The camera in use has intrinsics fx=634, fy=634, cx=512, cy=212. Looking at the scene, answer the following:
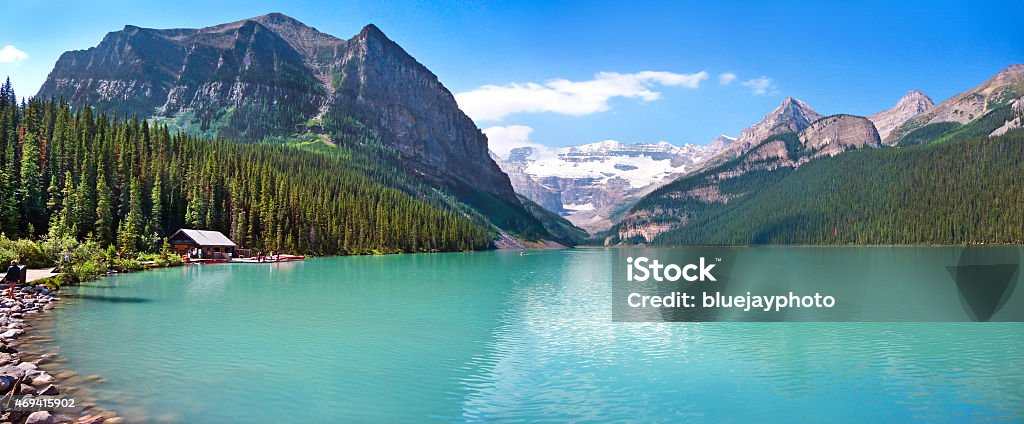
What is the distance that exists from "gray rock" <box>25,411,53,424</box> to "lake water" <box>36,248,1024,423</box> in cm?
212

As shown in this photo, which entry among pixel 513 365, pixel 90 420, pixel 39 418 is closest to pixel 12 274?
pixel 90 420

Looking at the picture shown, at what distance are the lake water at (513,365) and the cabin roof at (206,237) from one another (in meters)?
69.5

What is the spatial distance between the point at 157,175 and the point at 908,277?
120 meters

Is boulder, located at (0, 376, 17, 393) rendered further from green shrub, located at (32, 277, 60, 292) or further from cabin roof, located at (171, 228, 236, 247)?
cabin roof, located at (171, 228, 236, 247)

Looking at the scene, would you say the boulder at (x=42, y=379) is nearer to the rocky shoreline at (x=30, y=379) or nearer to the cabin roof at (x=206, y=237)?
the rocky shoreline at (x=30, y=379)

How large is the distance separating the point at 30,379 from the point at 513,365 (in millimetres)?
16256

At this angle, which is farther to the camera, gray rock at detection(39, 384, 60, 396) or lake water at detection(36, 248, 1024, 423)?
lake water at detection(36, 248, 1024, 423)

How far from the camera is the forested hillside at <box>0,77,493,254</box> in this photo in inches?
3622

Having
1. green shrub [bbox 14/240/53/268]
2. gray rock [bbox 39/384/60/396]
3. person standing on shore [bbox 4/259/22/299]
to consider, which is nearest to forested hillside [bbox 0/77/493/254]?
green shrub [bbox 14/240/53/268]

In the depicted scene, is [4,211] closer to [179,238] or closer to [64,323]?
[179,238]

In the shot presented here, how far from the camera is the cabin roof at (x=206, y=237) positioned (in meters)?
108

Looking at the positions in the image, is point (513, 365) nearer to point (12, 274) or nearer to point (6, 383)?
point (6, 383)

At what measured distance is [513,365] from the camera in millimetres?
25719

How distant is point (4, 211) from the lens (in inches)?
3191
